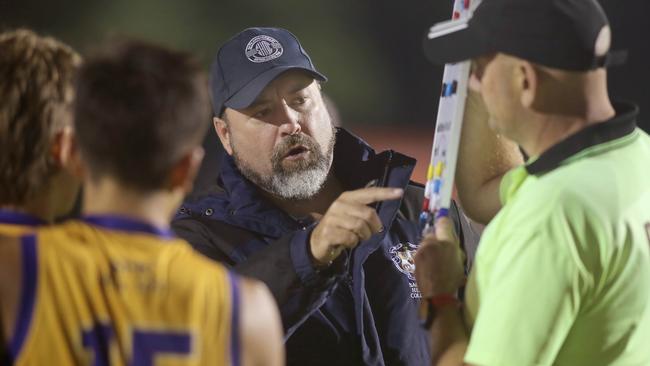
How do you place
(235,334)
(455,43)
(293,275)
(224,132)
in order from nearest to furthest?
(235,334), (455,43), (293,275), (224,132)

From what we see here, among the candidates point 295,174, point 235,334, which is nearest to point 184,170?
point 235,334

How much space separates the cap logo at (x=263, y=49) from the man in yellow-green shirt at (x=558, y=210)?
94cm

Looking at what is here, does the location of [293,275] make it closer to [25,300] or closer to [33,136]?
[33,136]

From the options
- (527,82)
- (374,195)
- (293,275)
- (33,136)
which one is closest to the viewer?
(33,136)

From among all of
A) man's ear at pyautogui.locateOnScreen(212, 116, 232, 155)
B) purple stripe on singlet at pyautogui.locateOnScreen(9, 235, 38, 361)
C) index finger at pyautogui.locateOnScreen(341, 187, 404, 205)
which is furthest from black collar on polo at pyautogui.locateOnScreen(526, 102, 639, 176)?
man's ear at pyautogui.locateOnScreen(212, 116, 232, 155)

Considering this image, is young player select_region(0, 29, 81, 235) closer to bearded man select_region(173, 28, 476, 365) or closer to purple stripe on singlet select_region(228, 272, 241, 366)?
purple stripe on singlet select_region(228, 272, 241, 366)

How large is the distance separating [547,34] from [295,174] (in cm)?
106

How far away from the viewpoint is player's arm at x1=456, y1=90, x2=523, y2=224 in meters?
2.69

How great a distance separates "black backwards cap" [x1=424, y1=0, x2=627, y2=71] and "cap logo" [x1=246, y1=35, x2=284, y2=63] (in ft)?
3.12

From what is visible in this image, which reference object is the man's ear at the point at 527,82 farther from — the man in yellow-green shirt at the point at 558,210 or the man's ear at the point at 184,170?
the man's ear at the point at 184,170

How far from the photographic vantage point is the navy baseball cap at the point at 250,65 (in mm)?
2816

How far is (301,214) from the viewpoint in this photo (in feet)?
9.53

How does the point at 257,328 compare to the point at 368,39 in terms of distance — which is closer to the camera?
the point at 257,328

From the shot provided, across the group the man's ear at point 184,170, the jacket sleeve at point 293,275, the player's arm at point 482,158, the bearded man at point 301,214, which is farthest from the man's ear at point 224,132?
the man's ear at point 184,170
